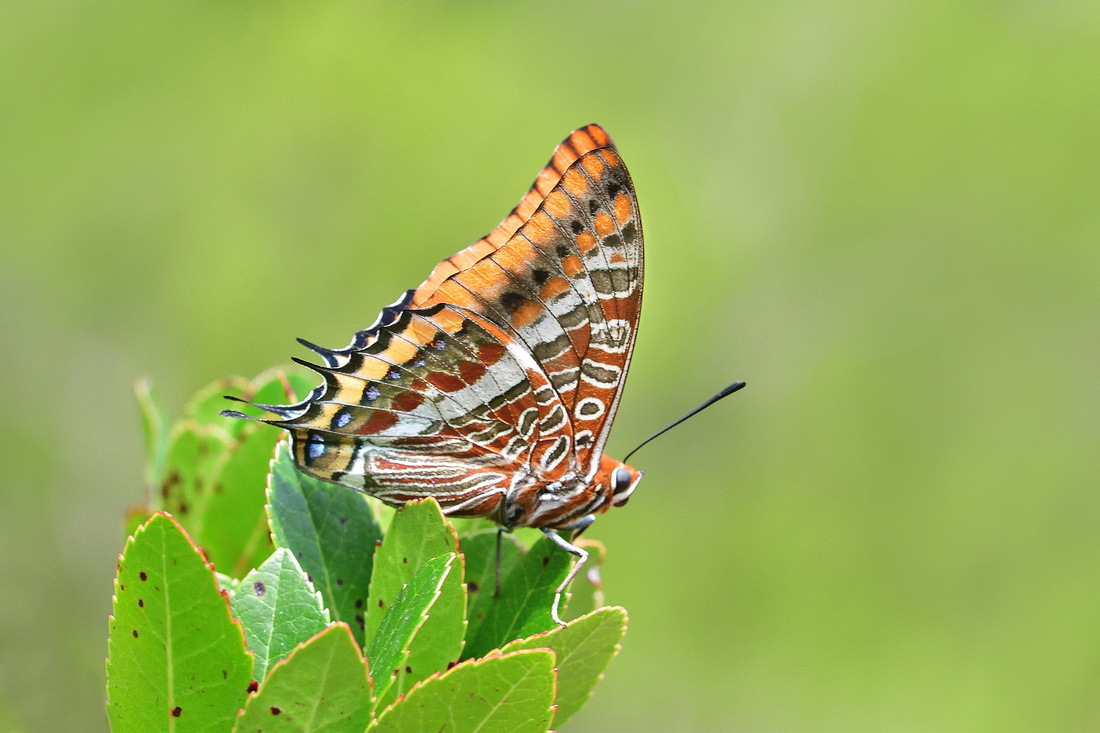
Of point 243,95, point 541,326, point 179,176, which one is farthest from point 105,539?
point 541,326

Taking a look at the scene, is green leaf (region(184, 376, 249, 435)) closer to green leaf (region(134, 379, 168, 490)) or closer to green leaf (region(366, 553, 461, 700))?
green leaf (region(134, 379, 168, 490))

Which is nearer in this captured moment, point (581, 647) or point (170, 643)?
point (170, 643)

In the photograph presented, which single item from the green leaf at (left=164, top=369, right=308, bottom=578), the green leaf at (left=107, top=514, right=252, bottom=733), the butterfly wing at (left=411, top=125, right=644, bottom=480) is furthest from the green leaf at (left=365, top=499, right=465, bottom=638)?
the butterfly wing at (left=411, top=125, right=644, bottom=480)

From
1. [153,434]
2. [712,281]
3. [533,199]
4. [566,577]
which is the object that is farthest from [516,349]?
[712,281]

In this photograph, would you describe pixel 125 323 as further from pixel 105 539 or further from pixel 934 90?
pixel 934 90

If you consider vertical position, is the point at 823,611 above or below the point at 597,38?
below

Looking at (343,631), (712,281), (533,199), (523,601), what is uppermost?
(533,199)

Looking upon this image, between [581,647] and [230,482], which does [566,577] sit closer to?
[581,647]
